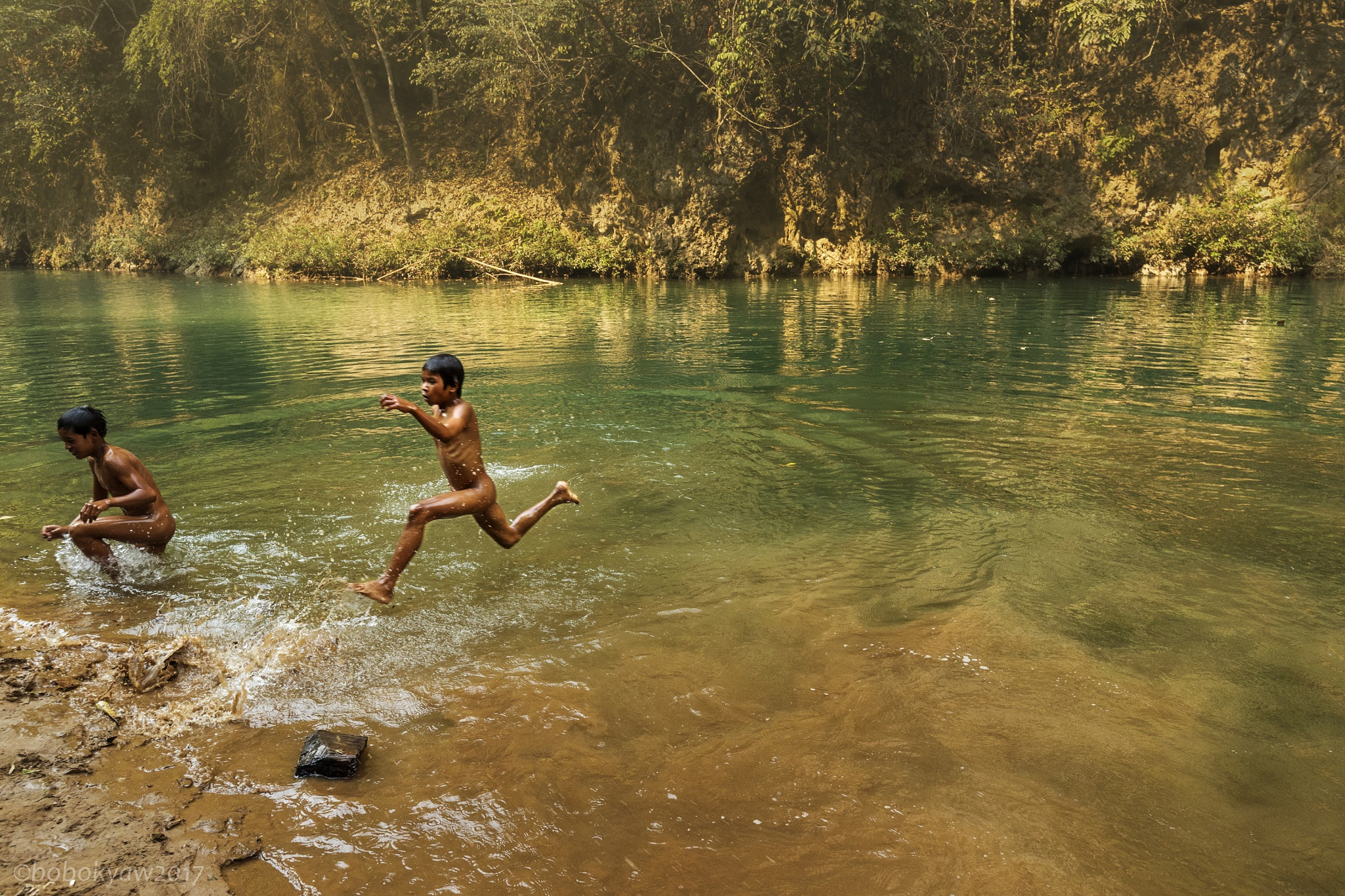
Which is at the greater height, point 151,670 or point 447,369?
point 447,369

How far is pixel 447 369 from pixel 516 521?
1.06 metres

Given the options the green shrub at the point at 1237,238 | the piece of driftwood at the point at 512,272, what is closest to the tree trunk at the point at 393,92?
the piece of driftwood at the point at 512,272

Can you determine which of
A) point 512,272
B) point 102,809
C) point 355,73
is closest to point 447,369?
point 102,809

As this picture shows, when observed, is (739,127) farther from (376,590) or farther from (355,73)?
(376,590)

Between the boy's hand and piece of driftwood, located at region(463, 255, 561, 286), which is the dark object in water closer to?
the boy's hand

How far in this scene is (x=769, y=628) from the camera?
425 centimetres

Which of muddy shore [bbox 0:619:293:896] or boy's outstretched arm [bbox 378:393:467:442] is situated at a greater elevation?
boy's outstretched arm [bbox 378:393:467:442]

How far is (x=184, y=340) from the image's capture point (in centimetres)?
1500

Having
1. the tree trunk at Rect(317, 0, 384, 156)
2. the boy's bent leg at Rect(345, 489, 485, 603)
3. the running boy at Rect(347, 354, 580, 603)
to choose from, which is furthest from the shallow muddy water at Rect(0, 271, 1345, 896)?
the tree trunk at Rect(317, 0, 384, 156)

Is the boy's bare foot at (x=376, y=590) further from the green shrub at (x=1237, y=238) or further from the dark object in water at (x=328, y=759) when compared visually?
→ the green shrub at (x=1237, y=238)

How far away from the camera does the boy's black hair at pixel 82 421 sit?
15.7ft

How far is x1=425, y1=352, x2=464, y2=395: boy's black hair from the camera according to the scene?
441 cm

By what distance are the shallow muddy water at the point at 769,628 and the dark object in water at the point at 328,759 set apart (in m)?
0.08

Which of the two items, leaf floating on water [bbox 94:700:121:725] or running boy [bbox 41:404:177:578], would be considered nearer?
leaf floating on water [bbox 94:700:121:725]
